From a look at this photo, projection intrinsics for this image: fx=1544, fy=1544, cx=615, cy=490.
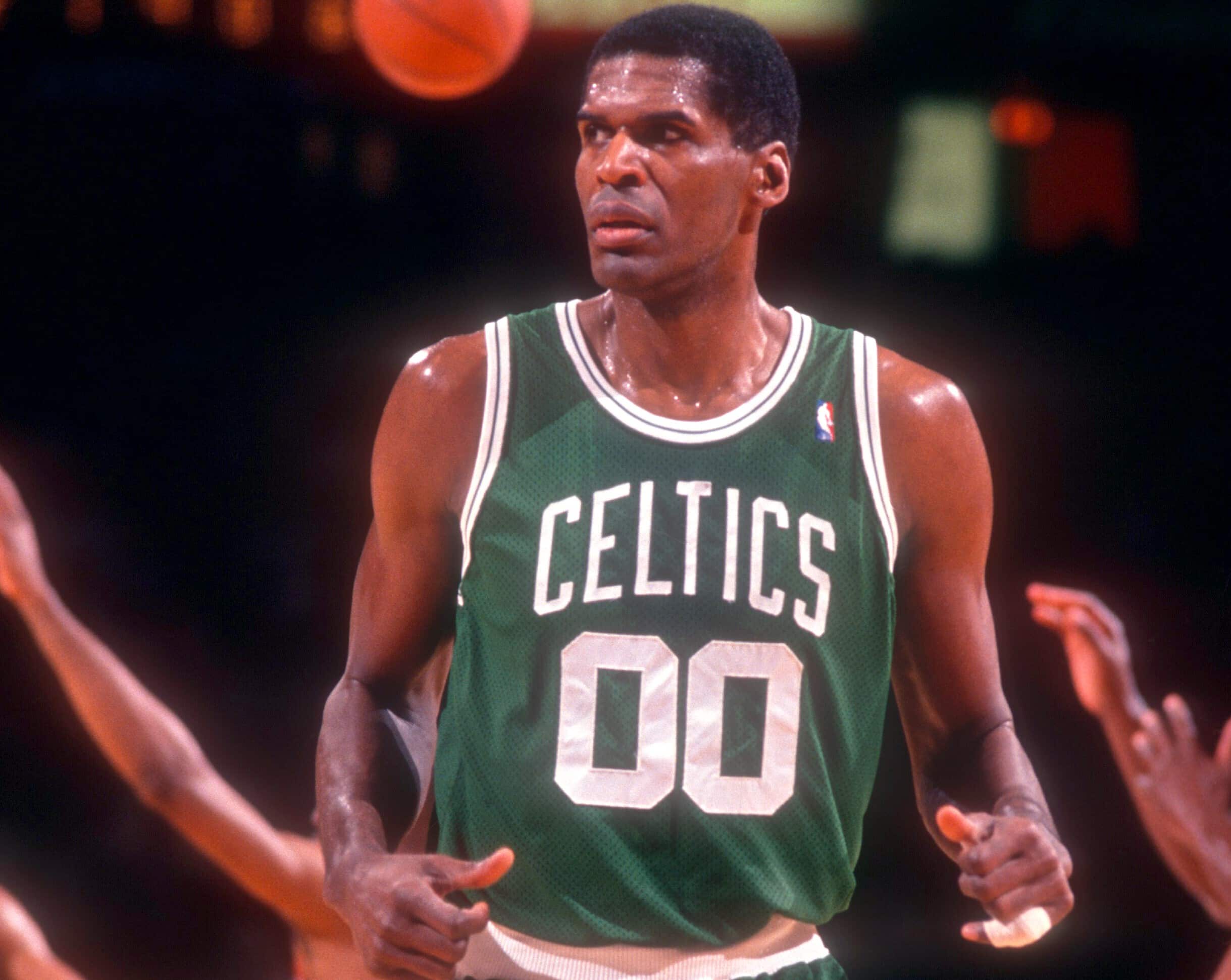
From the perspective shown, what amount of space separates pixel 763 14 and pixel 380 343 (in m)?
1.25

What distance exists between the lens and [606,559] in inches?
76.2

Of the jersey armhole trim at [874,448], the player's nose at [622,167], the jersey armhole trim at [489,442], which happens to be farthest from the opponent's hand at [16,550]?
the jersey armhole trim at [874,448]

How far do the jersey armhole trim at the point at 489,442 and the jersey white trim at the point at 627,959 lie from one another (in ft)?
1.46

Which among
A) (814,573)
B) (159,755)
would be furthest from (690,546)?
(159,755)

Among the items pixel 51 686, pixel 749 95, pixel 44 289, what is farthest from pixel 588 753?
pixel 44 289

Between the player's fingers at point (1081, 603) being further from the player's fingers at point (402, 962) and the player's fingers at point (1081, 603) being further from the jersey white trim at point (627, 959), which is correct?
the player's fingers at point (402, 962)

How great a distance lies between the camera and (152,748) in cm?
361

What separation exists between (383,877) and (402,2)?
2.20 m

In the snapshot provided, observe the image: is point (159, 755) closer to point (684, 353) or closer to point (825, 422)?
point (684, 353)

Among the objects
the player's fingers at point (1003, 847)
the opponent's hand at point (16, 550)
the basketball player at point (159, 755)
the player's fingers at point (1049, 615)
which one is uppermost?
the player's fingers at point (1003, 847)

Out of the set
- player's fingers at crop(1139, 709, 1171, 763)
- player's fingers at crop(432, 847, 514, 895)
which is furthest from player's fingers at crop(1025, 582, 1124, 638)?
player's fingers at crop(432, 847, 514, 895)

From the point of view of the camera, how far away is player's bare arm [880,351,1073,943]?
2029 millimetres

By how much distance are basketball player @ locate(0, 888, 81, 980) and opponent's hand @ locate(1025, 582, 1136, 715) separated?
7.95 ft

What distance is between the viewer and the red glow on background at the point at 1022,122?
392 cm
